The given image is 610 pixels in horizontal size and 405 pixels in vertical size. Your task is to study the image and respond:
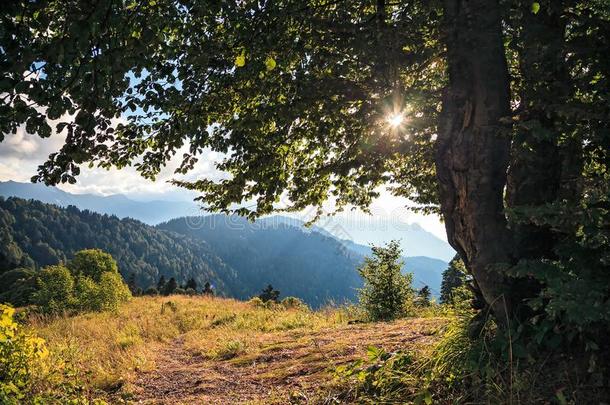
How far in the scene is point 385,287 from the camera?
15.1m

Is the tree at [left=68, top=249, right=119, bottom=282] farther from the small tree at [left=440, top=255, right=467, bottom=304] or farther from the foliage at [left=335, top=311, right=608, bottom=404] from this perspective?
the foliage at [left=335, top=311, right=608, bottom=404]

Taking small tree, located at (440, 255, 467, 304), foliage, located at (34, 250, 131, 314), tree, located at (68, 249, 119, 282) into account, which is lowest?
foliage, located at (34, 250, 131, 314)

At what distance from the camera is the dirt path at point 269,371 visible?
654 cm

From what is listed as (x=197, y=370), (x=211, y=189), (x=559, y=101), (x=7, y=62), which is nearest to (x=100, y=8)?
(x=7, y=62)

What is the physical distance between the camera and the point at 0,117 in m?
2.88

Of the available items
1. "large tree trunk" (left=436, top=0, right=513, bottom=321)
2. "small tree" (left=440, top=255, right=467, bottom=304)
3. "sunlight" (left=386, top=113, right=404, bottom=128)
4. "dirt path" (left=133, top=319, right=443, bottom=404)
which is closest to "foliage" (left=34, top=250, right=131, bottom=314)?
"dirt path" (left=133, top=319, right=443, bottom=404)

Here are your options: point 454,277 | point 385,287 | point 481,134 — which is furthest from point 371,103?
point 454,277

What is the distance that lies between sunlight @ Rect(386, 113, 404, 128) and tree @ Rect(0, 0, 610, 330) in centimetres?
2

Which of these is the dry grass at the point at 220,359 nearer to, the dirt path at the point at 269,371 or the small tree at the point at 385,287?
the dirt path at the point at 269,371

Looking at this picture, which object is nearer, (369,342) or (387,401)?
(387,401)

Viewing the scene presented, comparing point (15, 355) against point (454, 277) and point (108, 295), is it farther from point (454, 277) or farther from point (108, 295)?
point (108, 295)

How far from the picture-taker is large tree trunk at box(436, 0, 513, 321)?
5.16 meters

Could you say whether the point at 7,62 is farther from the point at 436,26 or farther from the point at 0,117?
the point at 436,26

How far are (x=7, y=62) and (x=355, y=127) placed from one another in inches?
213
